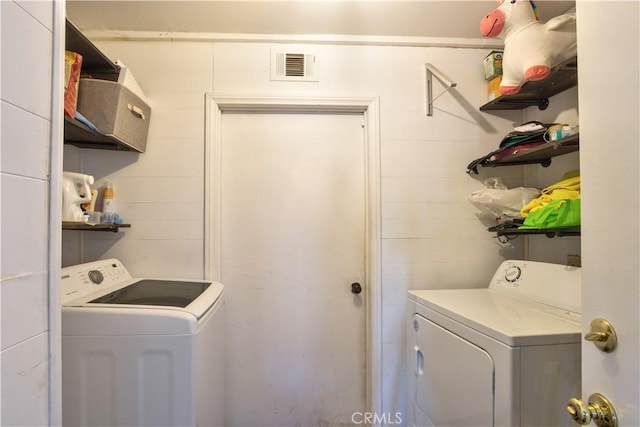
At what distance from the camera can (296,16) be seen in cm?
153

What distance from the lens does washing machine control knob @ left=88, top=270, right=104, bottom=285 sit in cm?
130

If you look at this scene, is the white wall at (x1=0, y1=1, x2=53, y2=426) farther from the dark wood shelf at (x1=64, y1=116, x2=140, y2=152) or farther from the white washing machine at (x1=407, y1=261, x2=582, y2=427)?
the white washing machine at (x1=407, y1=261, x2=582, y2=427)

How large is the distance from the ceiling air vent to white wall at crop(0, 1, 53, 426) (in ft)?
3.65

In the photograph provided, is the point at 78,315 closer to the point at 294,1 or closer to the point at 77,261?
the point at 77,261

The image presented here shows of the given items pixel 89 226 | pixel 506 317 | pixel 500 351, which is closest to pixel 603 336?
pixel 500 351

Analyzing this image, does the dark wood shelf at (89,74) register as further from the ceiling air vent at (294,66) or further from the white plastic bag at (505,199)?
the white plastic bag at (505,199)

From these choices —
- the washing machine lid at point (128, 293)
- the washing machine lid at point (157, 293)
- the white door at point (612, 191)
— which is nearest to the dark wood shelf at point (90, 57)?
the washing machine lid at point (128, 293)

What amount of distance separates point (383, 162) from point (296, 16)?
896 mm

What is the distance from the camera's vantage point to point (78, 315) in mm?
1029

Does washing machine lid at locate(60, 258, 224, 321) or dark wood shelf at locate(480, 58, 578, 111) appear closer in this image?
washing machine lid at locate(60, 258, 224, 321)

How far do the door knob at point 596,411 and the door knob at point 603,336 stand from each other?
4.0 inches

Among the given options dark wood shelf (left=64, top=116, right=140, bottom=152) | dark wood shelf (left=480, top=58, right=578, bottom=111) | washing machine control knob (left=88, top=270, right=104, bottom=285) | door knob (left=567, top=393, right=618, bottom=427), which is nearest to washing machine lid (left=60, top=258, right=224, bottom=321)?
washing machine control knob (left=88, top=270, right=104, bottom=285)

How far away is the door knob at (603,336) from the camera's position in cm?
56

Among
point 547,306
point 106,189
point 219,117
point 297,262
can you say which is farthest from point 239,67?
point 547,306
